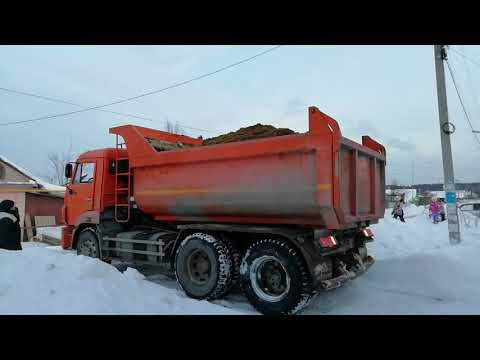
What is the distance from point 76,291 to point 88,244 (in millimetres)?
4362

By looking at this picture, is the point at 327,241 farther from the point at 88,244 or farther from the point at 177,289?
the point at 88,244

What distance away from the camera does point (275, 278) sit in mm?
5707

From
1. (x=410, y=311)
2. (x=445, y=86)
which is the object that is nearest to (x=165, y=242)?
(x=410, y=311)

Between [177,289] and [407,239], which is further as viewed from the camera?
[407,239]

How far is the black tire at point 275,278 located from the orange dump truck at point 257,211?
1cm

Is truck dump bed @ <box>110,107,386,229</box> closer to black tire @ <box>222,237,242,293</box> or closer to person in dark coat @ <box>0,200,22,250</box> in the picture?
black tire @ <box>222,237,242,293</box>

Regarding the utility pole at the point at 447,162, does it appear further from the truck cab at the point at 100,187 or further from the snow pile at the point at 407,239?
the truck cab at the point at 100,187

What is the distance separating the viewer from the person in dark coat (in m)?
8.15

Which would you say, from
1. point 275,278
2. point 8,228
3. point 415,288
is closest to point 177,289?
point 275,278

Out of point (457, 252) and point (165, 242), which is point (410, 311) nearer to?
point (457, 252)

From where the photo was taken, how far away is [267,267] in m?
5.77

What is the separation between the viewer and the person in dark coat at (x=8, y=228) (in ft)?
26.7

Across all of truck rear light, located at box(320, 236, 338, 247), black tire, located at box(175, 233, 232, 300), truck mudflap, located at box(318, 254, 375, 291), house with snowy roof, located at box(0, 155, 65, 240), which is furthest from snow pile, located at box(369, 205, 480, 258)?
house with snowy roof, located at box(0, 155, 65, 240)

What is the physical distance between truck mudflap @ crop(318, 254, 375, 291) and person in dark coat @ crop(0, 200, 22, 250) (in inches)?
261
